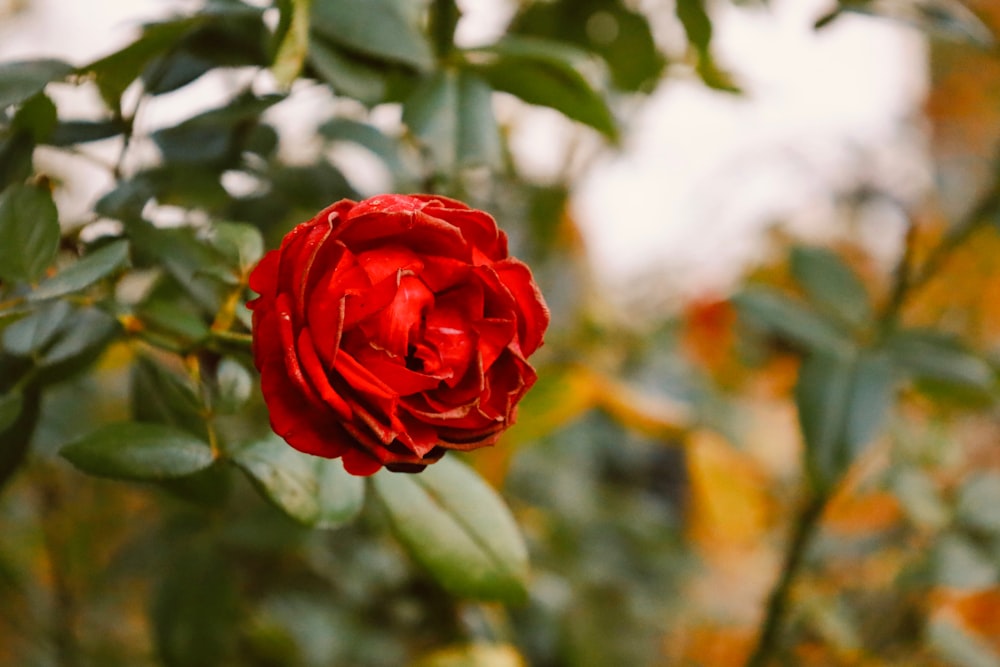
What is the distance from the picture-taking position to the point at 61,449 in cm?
32

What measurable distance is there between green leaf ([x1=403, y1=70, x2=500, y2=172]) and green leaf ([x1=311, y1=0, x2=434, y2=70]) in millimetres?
20

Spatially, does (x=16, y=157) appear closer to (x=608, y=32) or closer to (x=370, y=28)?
(x=370, y=28)

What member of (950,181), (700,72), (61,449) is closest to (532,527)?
(700,72)

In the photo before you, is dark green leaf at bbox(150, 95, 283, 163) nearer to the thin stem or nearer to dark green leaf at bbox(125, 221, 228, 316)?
dark green leaf at bbox(125, 221, 228, 316)

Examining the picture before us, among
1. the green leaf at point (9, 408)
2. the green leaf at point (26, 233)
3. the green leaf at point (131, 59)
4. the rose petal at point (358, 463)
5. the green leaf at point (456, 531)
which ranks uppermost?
the green leaf at point (131, 59)

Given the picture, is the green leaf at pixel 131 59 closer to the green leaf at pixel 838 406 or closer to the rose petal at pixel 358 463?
the rose petal at pixel 358 463

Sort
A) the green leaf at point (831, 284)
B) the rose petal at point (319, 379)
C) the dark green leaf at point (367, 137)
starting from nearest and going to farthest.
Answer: the rose petal at point (319, 379) → the dark green leaf at point (367, 137) → the green leaf at point (831, 284)

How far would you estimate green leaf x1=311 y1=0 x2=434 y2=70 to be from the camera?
0.41 meters

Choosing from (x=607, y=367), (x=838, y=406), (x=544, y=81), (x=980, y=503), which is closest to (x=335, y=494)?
(x=544, y=81)

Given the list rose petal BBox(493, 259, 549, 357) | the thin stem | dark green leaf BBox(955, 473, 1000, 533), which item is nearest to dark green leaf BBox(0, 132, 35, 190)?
rose petal BBox(493, 259, 549, 357)

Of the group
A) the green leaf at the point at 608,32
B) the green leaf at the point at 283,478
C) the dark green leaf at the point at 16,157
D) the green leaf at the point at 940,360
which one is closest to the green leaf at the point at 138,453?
the green leaf at the point at 283,478

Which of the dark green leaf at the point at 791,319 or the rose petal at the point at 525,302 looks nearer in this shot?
the rose petal at the point at 525,302

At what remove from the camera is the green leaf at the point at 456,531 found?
41 cm

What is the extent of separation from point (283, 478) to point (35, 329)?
0.38 feet
